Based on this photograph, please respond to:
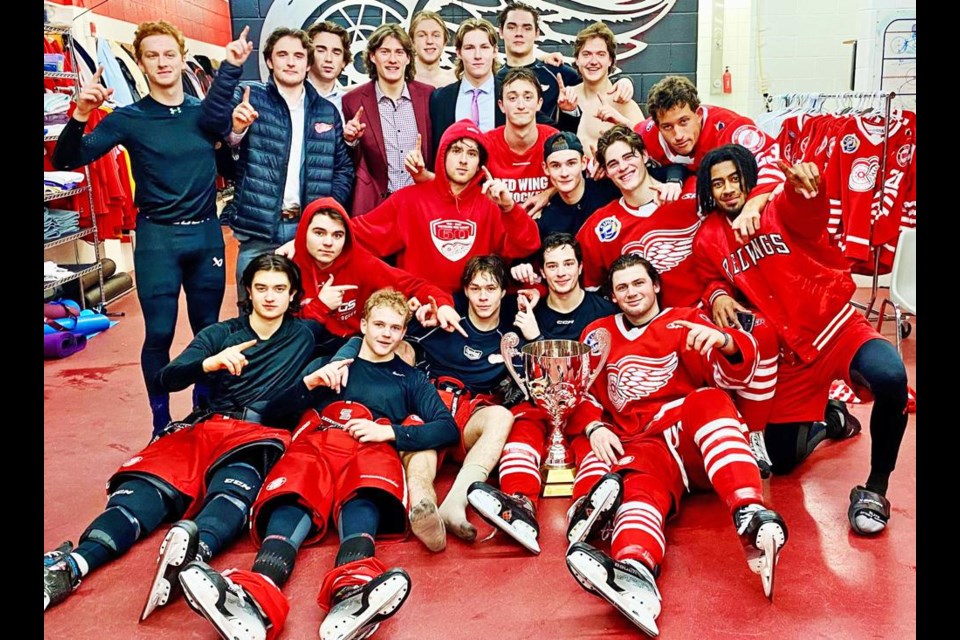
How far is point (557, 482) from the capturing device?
9.96 feet

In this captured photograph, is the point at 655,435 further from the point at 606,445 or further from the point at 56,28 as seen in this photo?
the point at 56,28

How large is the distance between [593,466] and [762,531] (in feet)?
2.35

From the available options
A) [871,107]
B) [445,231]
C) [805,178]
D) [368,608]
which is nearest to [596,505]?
[368,608]

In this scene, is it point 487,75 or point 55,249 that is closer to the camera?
point 487,75

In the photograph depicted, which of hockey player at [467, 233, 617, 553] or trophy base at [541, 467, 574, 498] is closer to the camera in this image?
hockey player at [467, 233, 617, 553]

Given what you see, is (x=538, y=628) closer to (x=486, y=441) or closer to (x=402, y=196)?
(x=486, y=441)

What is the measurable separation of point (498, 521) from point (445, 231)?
4.52 feet

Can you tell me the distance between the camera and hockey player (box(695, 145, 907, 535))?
2730 mm

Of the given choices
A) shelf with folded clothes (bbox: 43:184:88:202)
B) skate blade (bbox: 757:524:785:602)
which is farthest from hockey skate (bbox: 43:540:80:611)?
shelf with folded clothes (bbox: 43:184:88:202)

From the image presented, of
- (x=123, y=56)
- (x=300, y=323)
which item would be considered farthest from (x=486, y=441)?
(x=123, y=56)

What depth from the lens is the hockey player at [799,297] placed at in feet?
8.96

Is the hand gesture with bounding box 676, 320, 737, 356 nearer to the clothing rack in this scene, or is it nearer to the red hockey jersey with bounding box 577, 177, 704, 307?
the red hockey jersey with bounding box 577, 177, 704, 307
